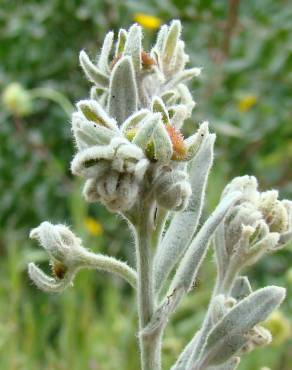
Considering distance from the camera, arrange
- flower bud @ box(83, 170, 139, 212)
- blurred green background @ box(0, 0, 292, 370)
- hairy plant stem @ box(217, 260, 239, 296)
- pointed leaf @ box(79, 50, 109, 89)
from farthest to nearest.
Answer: blurred green background @ box(0, 0, 292, 370) → hairy plant stem @ box(217, 260, 239, 296) → pointed leaf @ box(79, 50, 109, 89) → flower bud @ box(83, 170, 139, 212)

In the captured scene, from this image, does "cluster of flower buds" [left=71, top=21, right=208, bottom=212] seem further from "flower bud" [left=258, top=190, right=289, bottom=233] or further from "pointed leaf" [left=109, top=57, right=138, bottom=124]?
"flower bud" [left=258, top=190, right=289, bottom=233]

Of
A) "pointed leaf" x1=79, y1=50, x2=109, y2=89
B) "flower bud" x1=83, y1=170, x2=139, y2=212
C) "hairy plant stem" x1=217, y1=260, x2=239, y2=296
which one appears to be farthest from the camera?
"hairy plant stem" x1=217, y1=260, x2=239, y2=296

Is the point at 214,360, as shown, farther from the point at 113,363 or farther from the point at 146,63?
the point at 113,363

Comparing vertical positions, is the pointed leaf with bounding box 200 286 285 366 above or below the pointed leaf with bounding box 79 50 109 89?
below

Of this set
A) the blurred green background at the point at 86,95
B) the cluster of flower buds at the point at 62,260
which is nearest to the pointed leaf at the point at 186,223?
the cluster of flower buds at the point at 62,260

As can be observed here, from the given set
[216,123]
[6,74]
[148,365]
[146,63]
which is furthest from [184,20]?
[148,365]

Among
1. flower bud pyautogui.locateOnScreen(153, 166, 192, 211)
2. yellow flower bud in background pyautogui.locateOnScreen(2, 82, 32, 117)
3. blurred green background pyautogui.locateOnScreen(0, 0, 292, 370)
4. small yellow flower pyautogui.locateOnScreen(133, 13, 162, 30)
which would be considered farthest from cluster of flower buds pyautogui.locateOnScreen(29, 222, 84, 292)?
small yellow flower pyautogui.locateOnScreen(133, 13, 162, 30)

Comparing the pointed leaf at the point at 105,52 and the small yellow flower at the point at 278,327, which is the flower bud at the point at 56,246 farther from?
the small yellow flower at the point at 278,327

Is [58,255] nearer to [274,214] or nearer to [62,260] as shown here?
[62,260]
